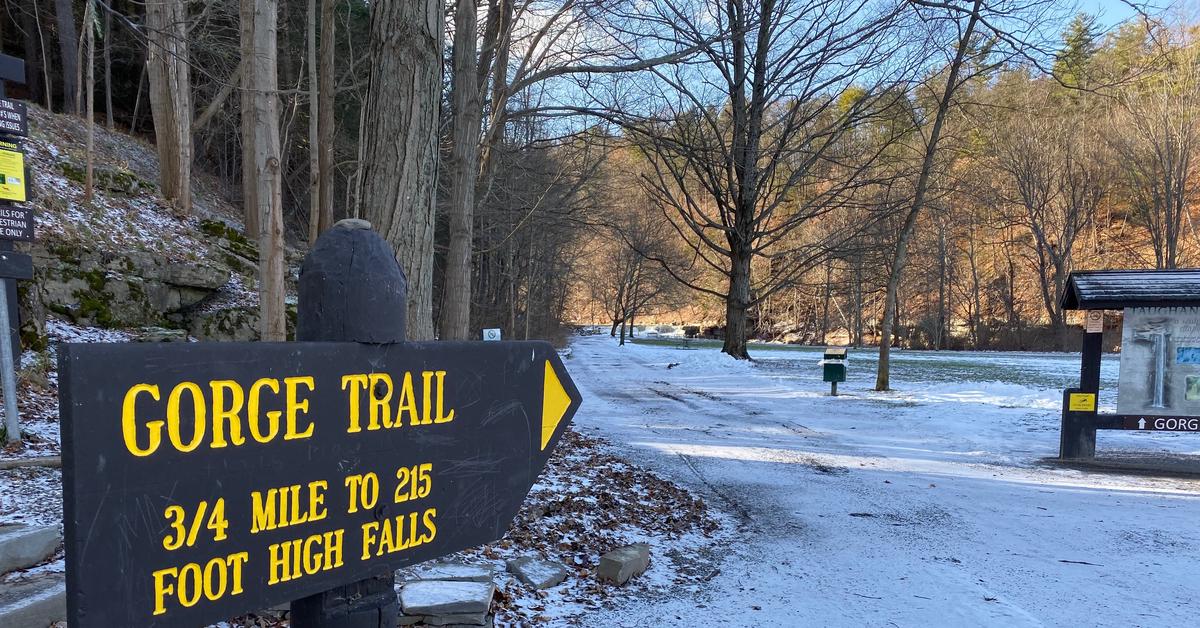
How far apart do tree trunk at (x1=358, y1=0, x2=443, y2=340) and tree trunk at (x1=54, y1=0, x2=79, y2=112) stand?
21668 mm

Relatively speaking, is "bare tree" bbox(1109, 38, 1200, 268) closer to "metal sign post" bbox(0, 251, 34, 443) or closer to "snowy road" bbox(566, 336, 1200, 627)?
"snowy road" bbox(566, 336, 1200, 627)

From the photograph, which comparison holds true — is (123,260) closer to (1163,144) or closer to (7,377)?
(7,377)

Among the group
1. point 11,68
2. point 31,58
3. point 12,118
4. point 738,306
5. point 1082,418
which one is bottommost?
point 1082,418

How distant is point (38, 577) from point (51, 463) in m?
2.46

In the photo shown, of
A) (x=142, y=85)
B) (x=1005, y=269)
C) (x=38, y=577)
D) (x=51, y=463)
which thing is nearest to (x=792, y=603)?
(x=38, y=577)

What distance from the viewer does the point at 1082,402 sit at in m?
8.88

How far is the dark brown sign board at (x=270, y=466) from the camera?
110 cm

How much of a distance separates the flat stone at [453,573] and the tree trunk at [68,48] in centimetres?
2263

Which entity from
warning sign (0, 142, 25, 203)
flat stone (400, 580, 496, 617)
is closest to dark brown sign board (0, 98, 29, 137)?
warning sign (0, 142, 25, 203)

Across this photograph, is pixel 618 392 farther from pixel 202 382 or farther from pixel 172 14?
pixel 202 382

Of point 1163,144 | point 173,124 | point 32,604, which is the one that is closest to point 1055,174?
point 1163,144

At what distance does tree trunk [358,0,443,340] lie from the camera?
4.05m

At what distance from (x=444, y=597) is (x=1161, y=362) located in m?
9.75

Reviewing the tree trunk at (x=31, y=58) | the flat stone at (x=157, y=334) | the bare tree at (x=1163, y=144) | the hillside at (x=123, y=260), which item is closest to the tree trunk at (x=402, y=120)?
the hillside at (x=123, y=260)
